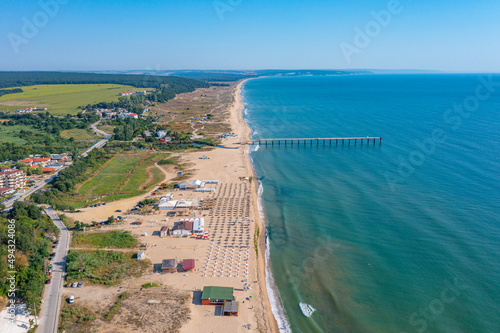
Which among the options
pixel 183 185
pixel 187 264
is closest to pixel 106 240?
pixel 187 264

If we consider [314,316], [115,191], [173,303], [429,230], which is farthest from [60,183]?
[429,230]

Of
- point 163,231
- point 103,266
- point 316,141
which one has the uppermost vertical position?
point 316,141

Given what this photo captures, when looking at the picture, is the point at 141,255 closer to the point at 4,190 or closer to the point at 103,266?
the point at 103,266

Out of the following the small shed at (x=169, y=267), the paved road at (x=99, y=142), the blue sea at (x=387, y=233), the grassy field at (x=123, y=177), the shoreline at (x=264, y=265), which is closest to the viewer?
the blue sea at (x=387, y=233)

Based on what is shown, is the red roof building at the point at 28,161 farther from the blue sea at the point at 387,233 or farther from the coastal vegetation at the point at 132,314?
the coastal vegetation at the point at 132,314

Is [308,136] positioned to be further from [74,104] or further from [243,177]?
[74,104]

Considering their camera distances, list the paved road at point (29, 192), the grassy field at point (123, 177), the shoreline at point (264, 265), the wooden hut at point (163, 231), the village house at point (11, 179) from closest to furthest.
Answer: the shoreline at point (264, 265)
the wooden hut at point (163, 231)
the paved road at point (29, 192)
the village house at point (11, 179)
the grassy field at point (123, 177)

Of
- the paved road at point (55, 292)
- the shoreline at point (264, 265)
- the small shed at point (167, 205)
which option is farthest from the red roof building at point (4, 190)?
the shoreline at point (264, 265)
